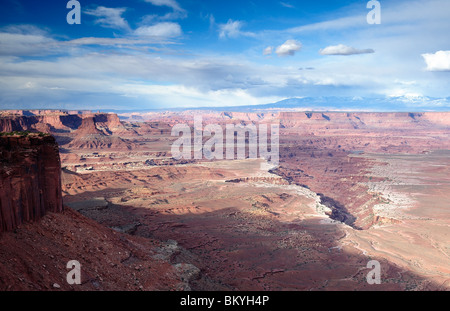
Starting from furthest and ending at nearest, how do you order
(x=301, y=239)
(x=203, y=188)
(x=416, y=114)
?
1. (x=416, y=114)
2. (x=203, y=188)
3. (x=301, y=239)

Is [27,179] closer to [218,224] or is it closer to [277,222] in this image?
[218,224]

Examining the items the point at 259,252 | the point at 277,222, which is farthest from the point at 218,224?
the point at 259,252

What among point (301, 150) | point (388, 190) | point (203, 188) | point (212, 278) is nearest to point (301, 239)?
point (212, 278)

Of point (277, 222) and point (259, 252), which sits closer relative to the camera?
point (259, 252)

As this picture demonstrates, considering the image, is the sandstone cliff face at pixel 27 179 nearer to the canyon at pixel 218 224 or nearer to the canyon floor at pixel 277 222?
the canyon at pixel 218 224

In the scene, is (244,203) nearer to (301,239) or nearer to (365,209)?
(301,239)

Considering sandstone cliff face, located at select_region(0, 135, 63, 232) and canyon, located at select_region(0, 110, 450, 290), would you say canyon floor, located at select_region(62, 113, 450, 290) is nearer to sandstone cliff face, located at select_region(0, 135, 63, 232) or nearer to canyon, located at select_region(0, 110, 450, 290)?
canyon, located at select_region(0, 110, 450, 290)

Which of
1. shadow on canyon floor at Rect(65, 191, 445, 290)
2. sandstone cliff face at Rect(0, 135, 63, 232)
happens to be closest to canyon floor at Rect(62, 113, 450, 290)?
shadow on canyon floor at Rect(65, 191, 445, 290)
